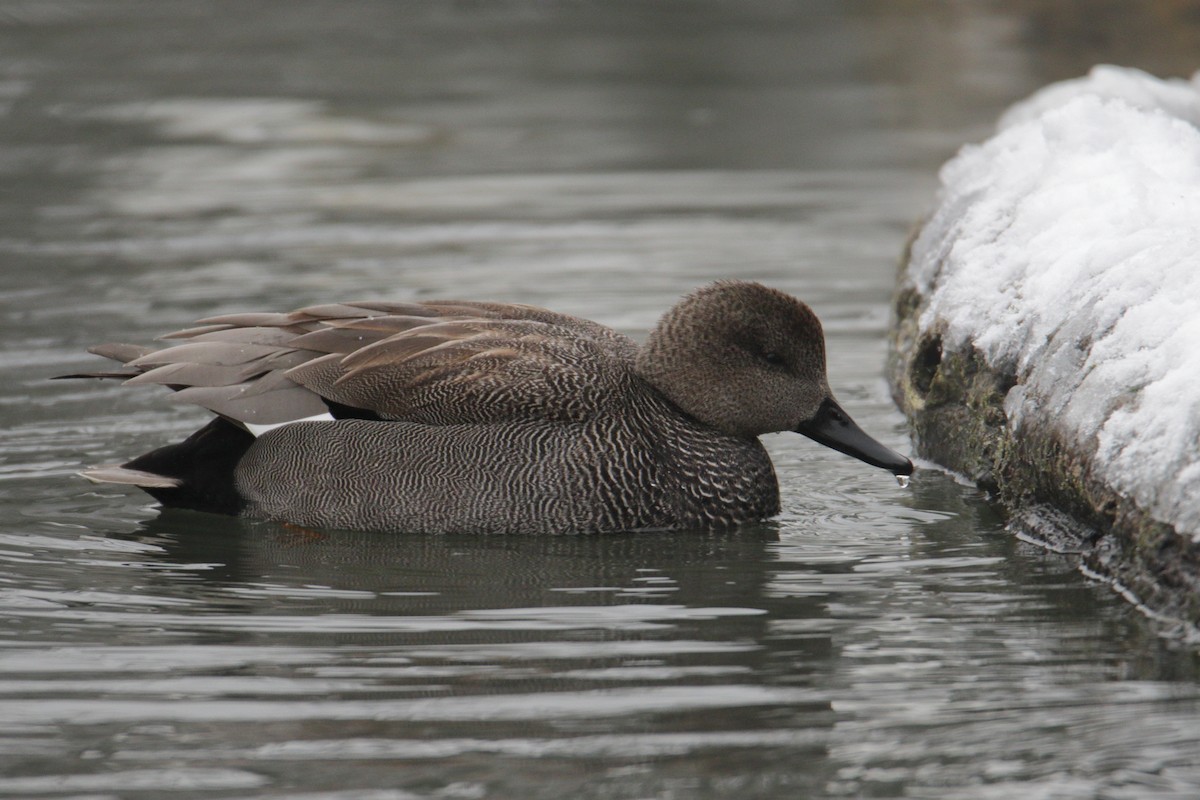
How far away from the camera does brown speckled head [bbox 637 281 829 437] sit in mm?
7121

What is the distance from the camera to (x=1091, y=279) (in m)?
6.73

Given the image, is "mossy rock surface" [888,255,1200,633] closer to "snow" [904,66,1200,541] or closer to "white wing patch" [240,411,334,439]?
"snow" [904,66,1200,541]

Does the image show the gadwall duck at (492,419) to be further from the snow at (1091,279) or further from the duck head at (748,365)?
the snow at (1091,279)

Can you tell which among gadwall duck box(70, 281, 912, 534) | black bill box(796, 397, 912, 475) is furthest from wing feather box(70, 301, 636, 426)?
black bill box(796, 397, 912, 475)

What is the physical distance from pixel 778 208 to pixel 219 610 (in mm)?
8552

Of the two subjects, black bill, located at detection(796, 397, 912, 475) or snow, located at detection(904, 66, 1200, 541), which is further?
black bill, located at detection(796, 397, 912, 475)

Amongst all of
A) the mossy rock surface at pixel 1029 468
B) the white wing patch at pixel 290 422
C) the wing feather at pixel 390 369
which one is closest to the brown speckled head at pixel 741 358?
the wing feather at pixel 390 369

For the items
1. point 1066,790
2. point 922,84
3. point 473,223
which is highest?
point 922,84

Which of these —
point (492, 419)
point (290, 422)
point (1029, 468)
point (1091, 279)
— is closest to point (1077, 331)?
point (1091, 279)

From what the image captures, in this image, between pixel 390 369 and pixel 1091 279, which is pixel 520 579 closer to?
pixel 390 369

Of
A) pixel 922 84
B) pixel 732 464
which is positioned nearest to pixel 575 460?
pixel 732 464

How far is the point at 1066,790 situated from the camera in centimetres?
435

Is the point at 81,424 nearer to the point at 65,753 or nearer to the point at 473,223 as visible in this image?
the point at 65,753

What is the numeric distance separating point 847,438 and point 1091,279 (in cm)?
109
